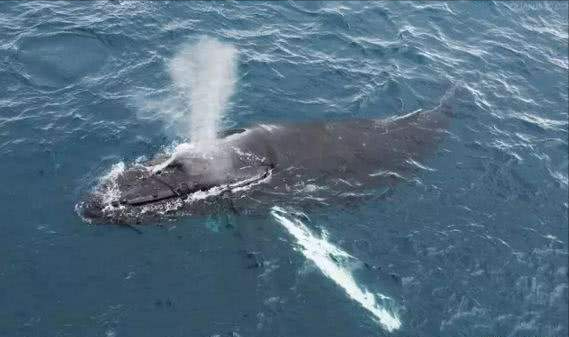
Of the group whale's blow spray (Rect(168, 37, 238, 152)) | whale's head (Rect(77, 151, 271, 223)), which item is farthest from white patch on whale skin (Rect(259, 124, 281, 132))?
whale's blow spray (Rect(168, 37, 238, 152))

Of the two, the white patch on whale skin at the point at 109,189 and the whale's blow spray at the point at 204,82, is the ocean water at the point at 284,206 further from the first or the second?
the white patch on whale skin at the point at 109,189

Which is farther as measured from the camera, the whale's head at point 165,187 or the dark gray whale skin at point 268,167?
the dark gray whale skin at point 268,167

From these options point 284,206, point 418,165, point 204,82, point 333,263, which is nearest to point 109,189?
point 284,206

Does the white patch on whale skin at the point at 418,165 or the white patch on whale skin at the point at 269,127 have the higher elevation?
the white patch on whale skin at the point at 269,127

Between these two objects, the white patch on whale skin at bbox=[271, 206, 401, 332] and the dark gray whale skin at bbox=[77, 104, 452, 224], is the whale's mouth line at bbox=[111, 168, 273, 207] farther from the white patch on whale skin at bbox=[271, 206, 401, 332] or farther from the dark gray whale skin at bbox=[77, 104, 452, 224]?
the white patch on whale skin at bbox=[271, 206, 401, 332]


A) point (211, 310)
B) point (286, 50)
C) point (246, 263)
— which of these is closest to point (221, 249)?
point (246, 263)

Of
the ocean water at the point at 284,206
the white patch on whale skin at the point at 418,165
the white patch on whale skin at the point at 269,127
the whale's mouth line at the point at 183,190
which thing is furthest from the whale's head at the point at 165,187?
the white patch on whale skin at the point at 418,165

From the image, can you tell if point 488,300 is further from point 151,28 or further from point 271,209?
point 151,28
